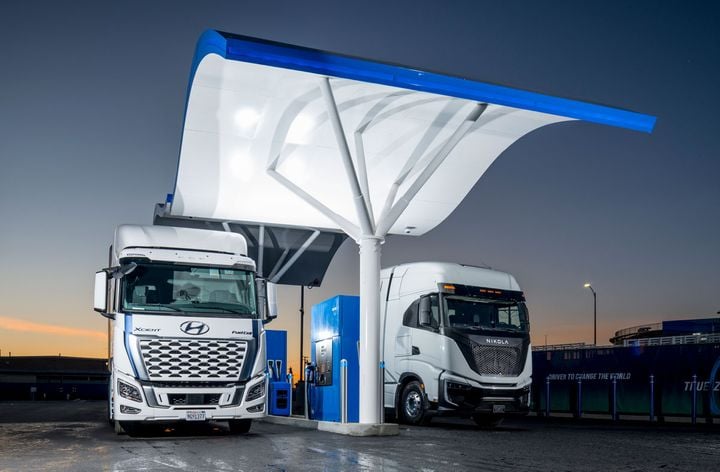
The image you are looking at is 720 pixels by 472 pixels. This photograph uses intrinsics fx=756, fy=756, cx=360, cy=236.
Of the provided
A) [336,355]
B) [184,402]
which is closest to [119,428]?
[184,402]

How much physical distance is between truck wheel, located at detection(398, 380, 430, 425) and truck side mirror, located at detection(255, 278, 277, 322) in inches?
188

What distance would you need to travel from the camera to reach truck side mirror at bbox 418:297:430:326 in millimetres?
15255

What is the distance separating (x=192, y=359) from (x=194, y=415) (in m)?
0.81

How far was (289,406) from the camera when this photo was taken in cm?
1652

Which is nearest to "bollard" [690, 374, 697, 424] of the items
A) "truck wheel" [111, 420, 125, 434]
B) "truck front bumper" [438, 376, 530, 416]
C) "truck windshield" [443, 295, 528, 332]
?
"truck windshield" [443, 295, 528, 332]

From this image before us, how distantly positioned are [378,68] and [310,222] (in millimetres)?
9662

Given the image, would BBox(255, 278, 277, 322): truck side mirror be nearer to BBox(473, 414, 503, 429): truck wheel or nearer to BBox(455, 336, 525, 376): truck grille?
BBox(455, 336, 525, 376): truck grille

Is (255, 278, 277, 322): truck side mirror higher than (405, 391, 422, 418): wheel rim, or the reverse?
(255, 278, 277, 322): truck side mirror

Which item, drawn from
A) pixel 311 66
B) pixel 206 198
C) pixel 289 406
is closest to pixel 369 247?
pixel 311 66

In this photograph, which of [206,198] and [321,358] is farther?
[206,198]

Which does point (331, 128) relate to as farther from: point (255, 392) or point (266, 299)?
point (255, 392)

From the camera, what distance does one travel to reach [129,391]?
10867mm

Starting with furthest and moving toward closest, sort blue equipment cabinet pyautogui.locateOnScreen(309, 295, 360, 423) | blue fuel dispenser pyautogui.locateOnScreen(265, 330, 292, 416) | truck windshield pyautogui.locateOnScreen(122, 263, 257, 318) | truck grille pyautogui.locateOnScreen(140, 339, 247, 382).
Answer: blue fuel dispenser pyautogui.locateOnScreen(265, 330, 292, 416), blue equipment cabinet pyautogui.locateOnScreen(309, 295, 360, 423), truck windshield pyautogui.locateOnScreen(122, 263, 257, 318), truck grille pyautogui.locateOnScreen(140, 339, 247, 382)

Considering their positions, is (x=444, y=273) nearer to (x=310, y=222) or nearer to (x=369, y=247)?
(x=369, y=247)
